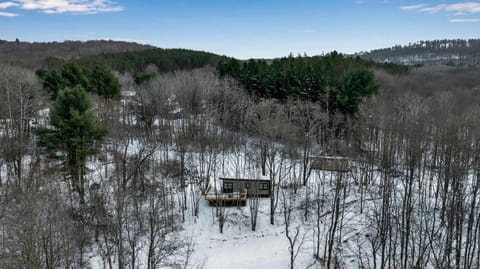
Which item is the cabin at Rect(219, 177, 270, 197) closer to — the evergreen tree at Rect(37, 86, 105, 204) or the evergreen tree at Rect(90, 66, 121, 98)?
the evergreen tree at Rect(37, 86, 105, 204)

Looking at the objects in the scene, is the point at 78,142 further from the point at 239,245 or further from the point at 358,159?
the point at 358,159

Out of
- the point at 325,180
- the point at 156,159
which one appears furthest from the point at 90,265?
the point at 325,180

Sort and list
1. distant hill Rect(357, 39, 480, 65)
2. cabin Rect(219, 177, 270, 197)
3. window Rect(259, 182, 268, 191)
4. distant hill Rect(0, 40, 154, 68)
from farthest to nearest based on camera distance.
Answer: distant hill Rect(357, 39, 480, 65)
distant hill Rect(0, 40, 154, 68)
window Rect(259, 182, 268, 191)
cabin Rect(219, 177, 270, 197)

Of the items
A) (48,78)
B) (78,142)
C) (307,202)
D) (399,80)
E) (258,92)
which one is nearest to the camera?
(78,142)

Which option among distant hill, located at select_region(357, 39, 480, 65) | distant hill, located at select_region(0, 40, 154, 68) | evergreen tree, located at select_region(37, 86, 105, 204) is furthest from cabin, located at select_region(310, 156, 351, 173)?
distant hill, located at select_region(357, 39, 480, 65)

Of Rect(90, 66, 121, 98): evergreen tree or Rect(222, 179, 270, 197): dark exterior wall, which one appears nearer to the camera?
Rect(222, 179, 270, 197): dark exterior wall

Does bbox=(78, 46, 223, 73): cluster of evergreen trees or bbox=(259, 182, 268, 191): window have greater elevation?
bbox=(78, 46, 223, 73): cluster of evergreen trees

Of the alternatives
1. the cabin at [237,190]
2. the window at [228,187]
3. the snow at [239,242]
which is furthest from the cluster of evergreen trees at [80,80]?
the snow at [239,242]

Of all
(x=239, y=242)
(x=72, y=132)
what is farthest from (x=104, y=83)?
(x=239, y=242)
